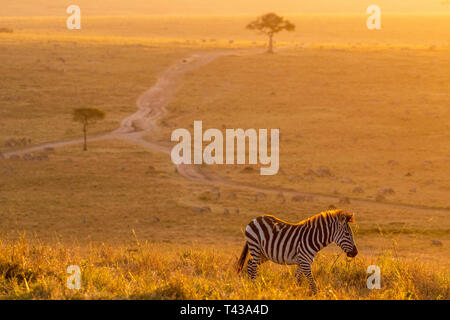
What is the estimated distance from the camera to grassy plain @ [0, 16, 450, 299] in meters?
10.2

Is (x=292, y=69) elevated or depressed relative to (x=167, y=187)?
elevated

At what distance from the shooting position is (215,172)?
46531 millimetres

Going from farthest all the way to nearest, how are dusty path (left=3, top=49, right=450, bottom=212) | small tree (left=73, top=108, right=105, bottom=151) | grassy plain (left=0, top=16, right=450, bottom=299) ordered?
small tree (left=73, top=108, right=105, bottom=151)
dusty path (left=3, top=49, right=450, bottom=212)
grassy plain (left=0, top=16, right=450, bottom=299)

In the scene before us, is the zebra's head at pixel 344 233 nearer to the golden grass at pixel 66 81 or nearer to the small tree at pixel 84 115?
the small tree at pixel 84 115

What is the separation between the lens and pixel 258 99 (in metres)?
77.1

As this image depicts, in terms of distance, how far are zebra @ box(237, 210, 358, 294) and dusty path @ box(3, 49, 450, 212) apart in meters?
27.5

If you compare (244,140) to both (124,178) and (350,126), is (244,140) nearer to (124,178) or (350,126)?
(350,126)

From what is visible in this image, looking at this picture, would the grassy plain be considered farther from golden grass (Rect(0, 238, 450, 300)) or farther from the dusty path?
the dusty path

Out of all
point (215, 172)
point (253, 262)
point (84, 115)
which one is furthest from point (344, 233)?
point (84, 115)

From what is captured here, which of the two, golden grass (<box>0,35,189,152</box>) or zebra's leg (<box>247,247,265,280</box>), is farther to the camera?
golden grass (<box>0,35,189,152</box>)

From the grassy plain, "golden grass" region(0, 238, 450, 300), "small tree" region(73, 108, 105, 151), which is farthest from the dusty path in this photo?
"golden grass" region(0, 238, 450, 300)

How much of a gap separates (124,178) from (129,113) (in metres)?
27.9

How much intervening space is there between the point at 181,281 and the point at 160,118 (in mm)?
61049

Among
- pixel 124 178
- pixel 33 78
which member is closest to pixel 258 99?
pixel 33 78
